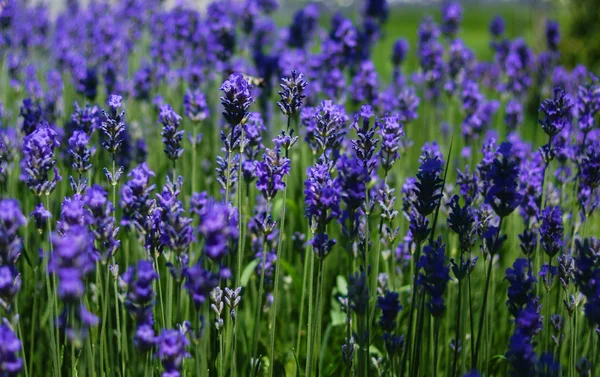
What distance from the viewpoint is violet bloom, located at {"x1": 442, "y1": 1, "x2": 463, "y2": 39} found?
584cm

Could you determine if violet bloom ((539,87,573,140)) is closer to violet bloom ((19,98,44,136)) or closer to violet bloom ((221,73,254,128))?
violet bloom ((221,73,254,128))

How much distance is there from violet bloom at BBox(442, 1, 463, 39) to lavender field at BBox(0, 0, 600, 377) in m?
0.02

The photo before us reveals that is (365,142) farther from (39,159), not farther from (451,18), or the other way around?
(451,18)

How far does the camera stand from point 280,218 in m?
2.80

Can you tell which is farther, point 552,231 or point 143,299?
point 552,231

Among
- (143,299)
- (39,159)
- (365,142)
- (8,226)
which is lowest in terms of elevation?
(143,299)

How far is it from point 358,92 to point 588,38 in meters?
8.62

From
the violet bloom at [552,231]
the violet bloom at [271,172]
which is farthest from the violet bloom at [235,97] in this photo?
the violet bloom at [552,231]

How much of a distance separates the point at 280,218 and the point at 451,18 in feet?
12.4

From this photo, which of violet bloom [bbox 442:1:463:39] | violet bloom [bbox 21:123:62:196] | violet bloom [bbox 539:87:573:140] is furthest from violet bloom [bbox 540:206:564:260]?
violet bloom [bbox 442:1:463:39]

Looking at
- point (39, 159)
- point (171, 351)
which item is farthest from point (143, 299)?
point (39, 159)

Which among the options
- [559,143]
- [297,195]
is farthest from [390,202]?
[297,195]

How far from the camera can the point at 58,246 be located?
1.36m

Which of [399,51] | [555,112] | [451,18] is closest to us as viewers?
[555,112]
